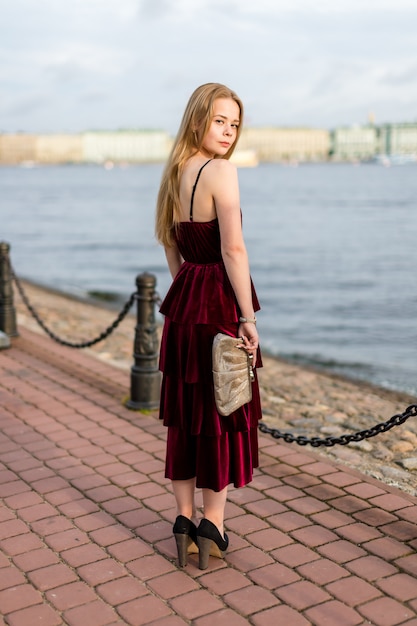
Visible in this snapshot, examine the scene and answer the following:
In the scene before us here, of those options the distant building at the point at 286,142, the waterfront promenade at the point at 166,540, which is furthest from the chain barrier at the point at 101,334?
the distant building at the point at 286,142

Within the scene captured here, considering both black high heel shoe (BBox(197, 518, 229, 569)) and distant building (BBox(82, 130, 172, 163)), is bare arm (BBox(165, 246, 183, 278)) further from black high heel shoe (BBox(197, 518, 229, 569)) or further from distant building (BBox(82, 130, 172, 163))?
distant building (BBox(82, 130, 172, 163))

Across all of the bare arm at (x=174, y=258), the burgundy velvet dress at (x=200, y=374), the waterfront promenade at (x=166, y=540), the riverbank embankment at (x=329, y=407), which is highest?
the bare arm at (x=174, y=258)

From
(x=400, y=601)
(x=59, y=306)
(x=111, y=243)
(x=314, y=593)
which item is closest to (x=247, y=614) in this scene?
(x=314, y=593)

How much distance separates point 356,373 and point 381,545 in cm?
651

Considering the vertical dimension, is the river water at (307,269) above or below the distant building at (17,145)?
below

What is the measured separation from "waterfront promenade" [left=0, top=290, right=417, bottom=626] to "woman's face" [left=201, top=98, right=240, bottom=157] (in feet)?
5.61

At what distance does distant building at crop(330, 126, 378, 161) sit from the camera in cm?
19112

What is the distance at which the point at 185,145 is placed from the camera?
3.17 m

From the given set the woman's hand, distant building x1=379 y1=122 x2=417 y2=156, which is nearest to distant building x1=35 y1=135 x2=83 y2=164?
distant building x1=379 y1=122 x2=417 y2=156

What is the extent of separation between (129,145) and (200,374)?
641 feet

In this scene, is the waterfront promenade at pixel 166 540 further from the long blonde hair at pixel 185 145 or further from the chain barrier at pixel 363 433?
the long blonde hair at pixel 185 145

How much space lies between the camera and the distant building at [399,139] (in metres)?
191

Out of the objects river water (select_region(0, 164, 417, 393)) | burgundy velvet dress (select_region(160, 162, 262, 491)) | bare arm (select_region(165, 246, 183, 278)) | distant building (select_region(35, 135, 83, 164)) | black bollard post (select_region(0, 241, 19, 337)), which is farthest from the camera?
distant building (select_region(35, 135, 83, 164))

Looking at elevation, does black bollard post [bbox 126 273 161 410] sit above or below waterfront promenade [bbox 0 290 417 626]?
above
